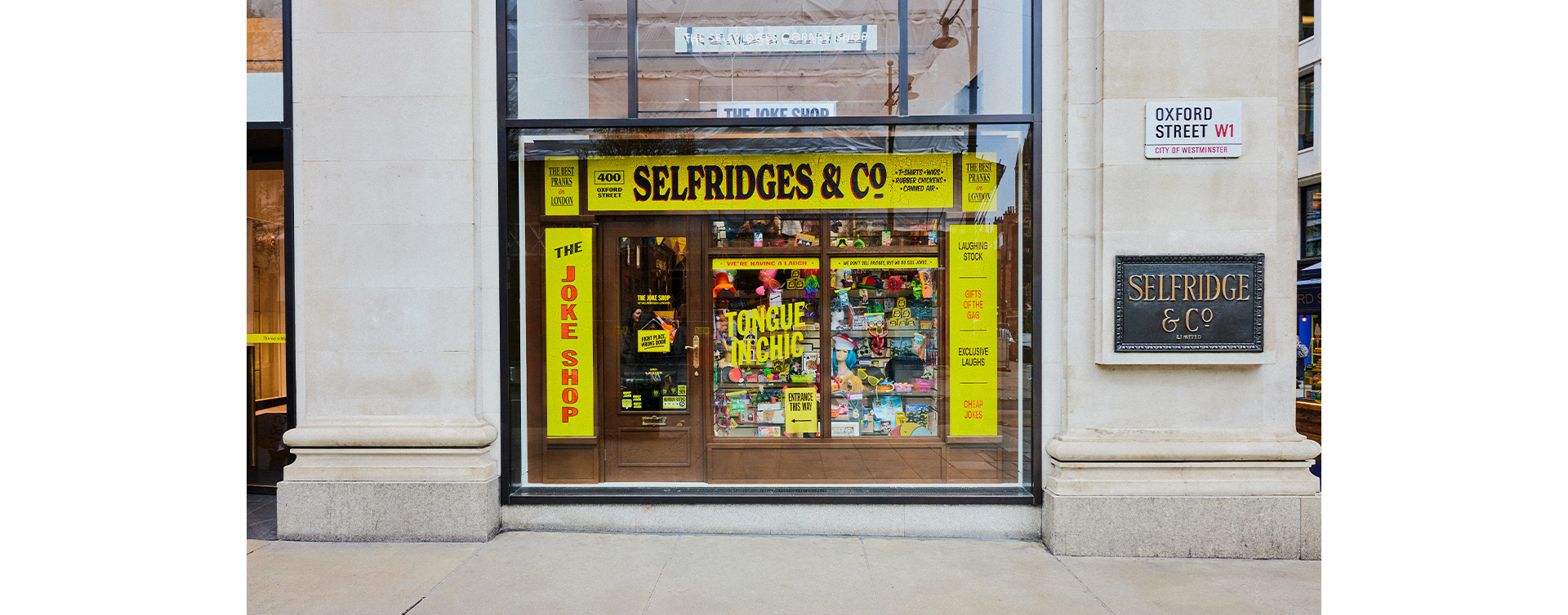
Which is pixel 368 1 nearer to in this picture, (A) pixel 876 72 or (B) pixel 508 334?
(B) pixel 508 334

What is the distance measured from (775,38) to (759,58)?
0.21 m

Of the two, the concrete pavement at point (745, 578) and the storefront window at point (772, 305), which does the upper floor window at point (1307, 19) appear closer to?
the storefront window at point (772, 305)

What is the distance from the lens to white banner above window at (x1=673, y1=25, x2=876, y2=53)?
18.7 feet

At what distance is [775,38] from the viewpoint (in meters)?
5.71

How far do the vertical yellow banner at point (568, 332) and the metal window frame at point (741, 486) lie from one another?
29 centimetres

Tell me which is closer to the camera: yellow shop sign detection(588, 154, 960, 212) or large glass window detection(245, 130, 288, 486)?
yellow shop sign detection(588, 154, 960, 212)

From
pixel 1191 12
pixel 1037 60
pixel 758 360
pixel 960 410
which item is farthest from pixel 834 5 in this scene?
pixel 960 410

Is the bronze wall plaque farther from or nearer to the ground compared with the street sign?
nearer to the ground

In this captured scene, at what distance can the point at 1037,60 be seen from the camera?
5.37 m

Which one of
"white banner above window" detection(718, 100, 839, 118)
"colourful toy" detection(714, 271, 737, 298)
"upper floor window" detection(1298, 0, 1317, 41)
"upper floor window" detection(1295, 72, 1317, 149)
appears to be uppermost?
"upper floor window" detection(1298, 0, 1317, 41)

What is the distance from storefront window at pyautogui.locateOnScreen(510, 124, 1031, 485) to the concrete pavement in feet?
2.55

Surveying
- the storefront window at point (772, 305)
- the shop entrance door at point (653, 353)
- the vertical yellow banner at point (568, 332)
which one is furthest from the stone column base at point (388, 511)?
the shop entrance door at point (653, 353)

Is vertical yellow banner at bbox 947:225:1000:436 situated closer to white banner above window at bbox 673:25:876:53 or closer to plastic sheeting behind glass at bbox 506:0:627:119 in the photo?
white banner above window at bbox 673:25:876:53

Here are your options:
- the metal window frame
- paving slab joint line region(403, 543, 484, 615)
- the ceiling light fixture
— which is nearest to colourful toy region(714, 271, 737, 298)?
the metal window frame
